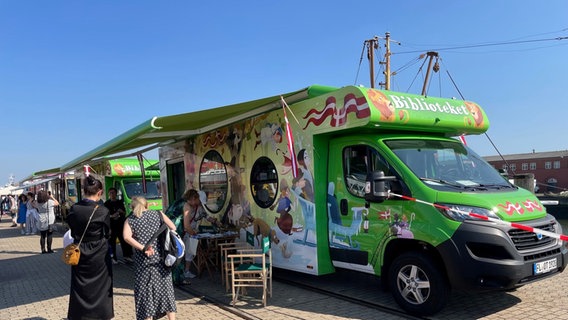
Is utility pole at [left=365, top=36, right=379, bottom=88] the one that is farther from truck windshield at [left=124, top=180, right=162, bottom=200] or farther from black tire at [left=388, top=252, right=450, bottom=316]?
black tire at [left=388, top=252, right=450, bottom=316]

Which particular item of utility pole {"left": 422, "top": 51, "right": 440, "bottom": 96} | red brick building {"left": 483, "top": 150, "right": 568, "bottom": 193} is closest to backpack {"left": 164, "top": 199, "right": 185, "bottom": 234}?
utility pole {"left": 422, "top": 51, "right": 440, "bottom": 96}

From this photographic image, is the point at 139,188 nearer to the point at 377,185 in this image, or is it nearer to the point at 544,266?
the point at 377,185

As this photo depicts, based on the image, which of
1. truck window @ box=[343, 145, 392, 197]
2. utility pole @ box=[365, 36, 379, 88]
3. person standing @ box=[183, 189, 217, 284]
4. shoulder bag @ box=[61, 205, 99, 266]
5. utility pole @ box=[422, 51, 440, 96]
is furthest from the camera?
utility pole @ box=[365, 36, 379, 88]

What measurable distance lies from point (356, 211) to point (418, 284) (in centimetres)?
117

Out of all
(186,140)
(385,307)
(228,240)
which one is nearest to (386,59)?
(186,140)

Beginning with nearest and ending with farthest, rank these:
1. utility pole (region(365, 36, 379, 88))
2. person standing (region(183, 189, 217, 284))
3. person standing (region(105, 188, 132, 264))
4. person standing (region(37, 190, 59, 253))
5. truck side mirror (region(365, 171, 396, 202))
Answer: truck side mirror (region(365, 171, 396, 202)) < person standing (region(183, 189, 217, 284)) < person standing (region(105, 188, 132, 264)) < person standing (region(37, 190, 59, 253)) < utility pole (region(365, 36, 379, 88))

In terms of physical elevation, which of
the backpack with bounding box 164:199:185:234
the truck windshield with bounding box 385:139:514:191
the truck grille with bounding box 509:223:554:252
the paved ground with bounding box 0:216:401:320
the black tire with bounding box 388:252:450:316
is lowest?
the paved ground with bounding box 0:216:401:320

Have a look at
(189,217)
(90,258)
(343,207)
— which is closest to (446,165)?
(343,207)

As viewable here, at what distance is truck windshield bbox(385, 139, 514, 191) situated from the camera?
4949 millimetres

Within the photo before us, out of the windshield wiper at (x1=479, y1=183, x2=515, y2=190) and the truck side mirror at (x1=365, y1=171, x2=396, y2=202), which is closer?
the truck side mirror at (x1=365, y1=171, x2=396, y2=202)

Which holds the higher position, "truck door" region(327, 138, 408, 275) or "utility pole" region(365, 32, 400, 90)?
"utility pole" region(365, 32, 400, 90)

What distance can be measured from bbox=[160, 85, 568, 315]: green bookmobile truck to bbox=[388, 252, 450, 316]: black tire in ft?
0.04

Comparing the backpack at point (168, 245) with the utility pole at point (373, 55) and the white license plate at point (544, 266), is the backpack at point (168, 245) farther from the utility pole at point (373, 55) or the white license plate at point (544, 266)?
the utility pole at point (373, 55)

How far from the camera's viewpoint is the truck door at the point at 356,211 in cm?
508
